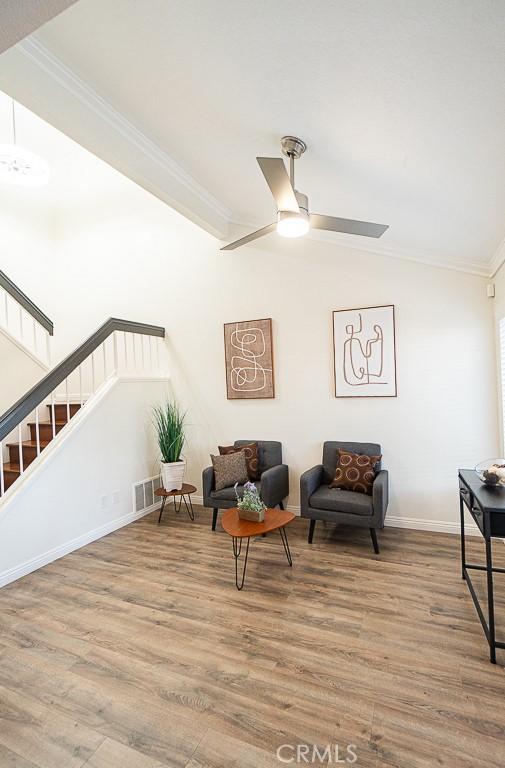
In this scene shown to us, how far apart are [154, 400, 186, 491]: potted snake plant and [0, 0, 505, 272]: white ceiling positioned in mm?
2770

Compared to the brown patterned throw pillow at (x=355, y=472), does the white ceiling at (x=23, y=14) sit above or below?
above

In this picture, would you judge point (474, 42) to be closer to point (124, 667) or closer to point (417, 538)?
point (124, 667)

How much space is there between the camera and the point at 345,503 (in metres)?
3.47

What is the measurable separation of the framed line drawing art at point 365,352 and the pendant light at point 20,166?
3.33 metres

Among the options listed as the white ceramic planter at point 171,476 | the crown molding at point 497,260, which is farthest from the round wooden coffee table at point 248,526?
the crown molding at point 497,260

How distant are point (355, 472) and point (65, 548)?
2.85 meters

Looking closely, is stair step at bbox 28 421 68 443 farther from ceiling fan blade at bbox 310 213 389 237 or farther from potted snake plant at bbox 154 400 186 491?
ceiling fan blade at bbox 310 213 389 237

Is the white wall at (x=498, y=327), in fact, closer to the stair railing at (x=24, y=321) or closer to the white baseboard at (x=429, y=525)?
the white baseboard at (x=429, y=525)

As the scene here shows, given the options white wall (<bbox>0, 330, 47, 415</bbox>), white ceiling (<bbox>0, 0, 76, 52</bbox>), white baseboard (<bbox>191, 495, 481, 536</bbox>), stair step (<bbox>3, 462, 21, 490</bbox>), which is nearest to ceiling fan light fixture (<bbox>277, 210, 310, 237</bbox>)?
white ceiling (<bbox>0, 0, 76, 52</bbox>)

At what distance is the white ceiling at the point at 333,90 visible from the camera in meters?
1.49

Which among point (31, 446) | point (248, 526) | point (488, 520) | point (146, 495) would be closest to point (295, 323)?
point (248, 526)

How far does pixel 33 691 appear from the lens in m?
1.98

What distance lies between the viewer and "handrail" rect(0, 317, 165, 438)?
3.17 meters

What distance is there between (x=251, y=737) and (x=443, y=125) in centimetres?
297
